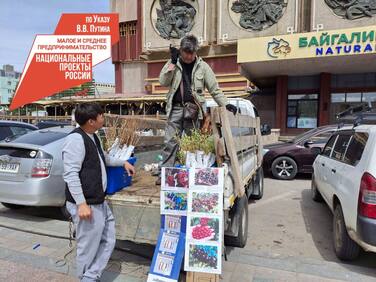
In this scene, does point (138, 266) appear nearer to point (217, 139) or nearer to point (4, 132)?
point (217, 139)

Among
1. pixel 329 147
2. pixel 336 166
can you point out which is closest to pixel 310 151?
pixel 329 147

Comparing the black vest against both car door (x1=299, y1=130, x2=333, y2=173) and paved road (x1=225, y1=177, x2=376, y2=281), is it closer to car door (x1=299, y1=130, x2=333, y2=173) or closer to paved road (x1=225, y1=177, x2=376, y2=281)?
paved road (x1=225, y1=177, x2=376, y2=281)

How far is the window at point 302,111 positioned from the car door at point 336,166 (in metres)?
14.2

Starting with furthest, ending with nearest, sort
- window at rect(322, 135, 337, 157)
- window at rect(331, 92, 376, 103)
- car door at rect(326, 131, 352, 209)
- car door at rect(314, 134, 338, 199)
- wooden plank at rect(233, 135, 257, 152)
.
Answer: window at rect(331, 92, 376, 103)
window at rect(322, 135, 337, 157)
car door at rect(314, 134, 338, 199)
car door at rect(326, 131, 352, 209)
wooden plank at rect(233, 135, 257, 152)

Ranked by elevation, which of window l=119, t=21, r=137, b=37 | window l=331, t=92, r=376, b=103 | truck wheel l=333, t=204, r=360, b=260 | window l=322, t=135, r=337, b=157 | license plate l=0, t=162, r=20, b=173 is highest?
window l=119, t=21, r=137, b=37

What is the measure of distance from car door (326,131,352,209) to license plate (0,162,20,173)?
186 inches

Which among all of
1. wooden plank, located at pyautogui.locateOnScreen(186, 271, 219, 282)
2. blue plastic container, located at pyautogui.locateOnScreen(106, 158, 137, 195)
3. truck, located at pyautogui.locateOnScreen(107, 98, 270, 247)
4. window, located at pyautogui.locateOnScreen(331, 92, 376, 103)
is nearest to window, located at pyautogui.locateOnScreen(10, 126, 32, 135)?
blue plastic container, located at pyautogui.locateOnScreen(106, 158, 137, 195)

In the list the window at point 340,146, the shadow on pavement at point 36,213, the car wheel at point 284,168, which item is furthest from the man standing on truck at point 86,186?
the car wheel at point 284,168

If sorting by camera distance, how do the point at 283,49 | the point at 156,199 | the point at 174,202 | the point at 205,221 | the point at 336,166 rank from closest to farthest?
the point at 205,221 → the point at 174,202 → the point at 156,199 → the point at 336,166 → the point at 283,49

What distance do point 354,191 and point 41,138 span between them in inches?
186

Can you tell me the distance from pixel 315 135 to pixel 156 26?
1918 cm

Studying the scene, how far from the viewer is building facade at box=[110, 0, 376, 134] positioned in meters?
13.8

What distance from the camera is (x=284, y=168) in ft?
29.9

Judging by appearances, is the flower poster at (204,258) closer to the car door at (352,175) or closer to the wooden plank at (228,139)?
the wooden plank at (228,139)
